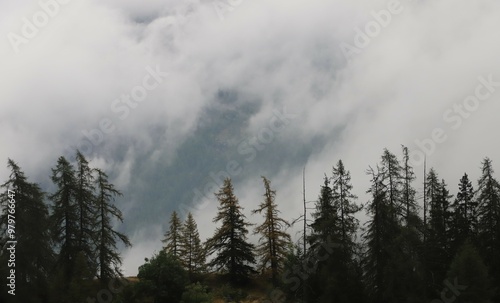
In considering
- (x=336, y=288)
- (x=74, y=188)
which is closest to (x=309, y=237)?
(x=336, y=288)

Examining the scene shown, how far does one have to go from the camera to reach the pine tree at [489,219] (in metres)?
39.9

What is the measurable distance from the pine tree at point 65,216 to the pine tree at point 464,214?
110 ft

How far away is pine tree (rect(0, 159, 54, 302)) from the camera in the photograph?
3656cm

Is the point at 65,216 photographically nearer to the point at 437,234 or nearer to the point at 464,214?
the point at 437,234

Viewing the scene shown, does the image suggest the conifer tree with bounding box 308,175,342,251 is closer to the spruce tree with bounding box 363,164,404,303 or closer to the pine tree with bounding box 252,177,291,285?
the spruce tree with bounding box 363,164,404,303

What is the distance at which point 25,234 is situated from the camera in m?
37.5

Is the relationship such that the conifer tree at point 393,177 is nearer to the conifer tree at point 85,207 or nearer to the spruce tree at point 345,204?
the spruce tree at point 345,204

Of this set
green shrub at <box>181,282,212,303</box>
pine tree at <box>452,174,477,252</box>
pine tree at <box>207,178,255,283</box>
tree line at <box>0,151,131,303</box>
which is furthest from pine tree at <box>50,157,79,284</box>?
pine tree at <box>452,174,477,252</box>

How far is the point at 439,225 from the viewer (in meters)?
42.0

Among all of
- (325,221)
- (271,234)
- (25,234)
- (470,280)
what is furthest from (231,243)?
(470,280)

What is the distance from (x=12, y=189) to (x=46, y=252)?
5.93 metres

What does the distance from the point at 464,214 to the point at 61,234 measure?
36.0 m

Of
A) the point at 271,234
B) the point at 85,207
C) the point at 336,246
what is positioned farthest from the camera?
the point at 271,234

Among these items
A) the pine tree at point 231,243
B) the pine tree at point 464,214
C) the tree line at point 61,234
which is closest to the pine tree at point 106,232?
the tree line at point 61,234
